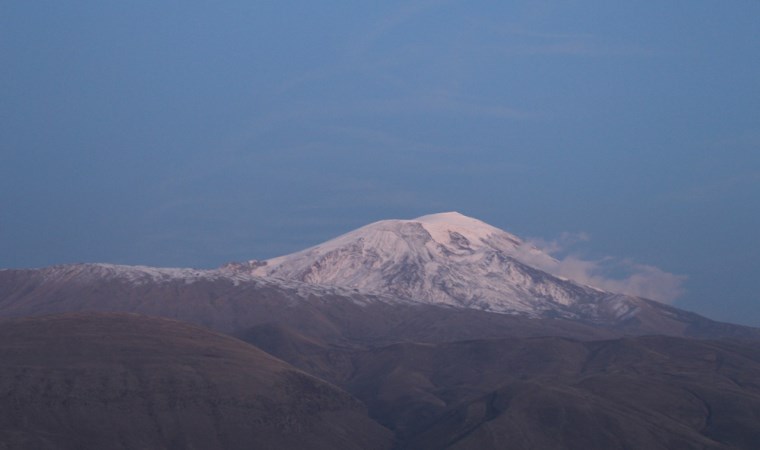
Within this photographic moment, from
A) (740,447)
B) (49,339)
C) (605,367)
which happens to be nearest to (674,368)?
(605,367)

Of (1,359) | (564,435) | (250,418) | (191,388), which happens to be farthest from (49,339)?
(564,435)

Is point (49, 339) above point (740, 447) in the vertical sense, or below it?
above

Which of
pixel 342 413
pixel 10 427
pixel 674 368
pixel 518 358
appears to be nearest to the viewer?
pixel 10 427

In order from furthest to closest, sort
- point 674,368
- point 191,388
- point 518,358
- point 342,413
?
point 518,358
point 674,368
point 342,413
point 191,388

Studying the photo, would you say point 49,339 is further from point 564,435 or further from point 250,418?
point 564,435

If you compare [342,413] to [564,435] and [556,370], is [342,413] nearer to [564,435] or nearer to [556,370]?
[564,435]

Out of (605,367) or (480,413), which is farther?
(605,367)
